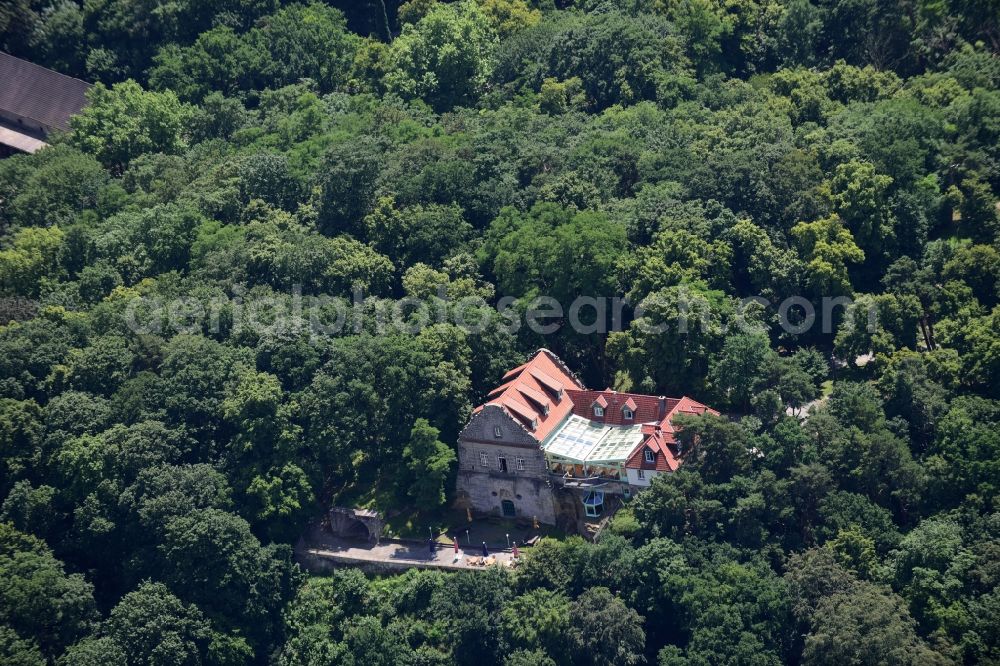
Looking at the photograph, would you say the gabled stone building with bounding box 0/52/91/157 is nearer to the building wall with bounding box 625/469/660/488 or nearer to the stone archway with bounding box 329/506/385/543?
the stone archway with bounding box 329/506/385/543

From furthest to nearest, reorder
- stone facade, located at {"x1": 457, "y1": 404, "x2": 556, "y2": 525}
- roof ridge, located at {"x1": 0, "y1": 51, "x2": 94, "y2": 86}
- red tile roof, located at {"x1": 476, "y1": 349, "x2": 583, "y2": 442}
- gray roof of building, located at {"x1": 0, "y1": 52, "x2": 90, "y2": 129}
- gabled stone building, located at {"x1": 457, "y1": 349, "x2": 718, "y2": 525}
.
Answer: roof ridge, located at {"x1": 0, "y1": 51, "x2": 94, "y2": 86} < gray roof of building, located at {"x1": 0, "y1": 52, "x2": 90, "y2": 129} < red tile roof, located at {"x1": 476, "y1": 349, "x2": 583, "y2": 442} < stone facade, located at {"x1": 457, "y1": 404, "x2": 556, "y2": 525} < gabled stone building, located at {"x1": 457, "y1": 349, "x2": 718, "y2": 525}

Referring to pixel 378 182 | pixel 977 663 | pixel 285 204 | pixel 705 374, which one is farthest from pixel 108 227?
pixel 977 663

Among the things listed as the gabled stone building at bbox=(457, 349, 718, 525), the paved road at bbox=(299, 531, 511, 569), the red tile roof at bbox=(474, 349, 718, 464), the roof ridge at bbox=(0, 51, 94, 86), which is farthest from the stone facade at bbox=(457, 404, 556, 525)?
the roof ridge at bbox=(0, 51, 94, 86)

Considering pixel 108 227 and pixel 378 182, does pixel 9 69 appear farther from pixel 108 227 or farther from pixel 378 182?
pixel 378 182

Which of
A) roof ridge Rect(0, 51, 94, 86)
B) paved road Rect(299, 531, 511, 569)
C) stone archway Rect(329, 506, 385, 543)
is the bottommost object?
paved road Rect(299, 531, 511, 569)

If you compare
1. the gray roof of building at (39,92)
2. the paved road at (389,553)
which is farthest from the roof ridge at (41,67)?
the paved road at (389,553)

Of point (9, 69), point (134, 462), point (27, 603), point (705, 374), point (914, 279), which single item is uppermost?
point (9, 69)

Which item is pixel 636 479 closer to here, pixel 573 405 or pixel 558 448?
pixel 558 448
